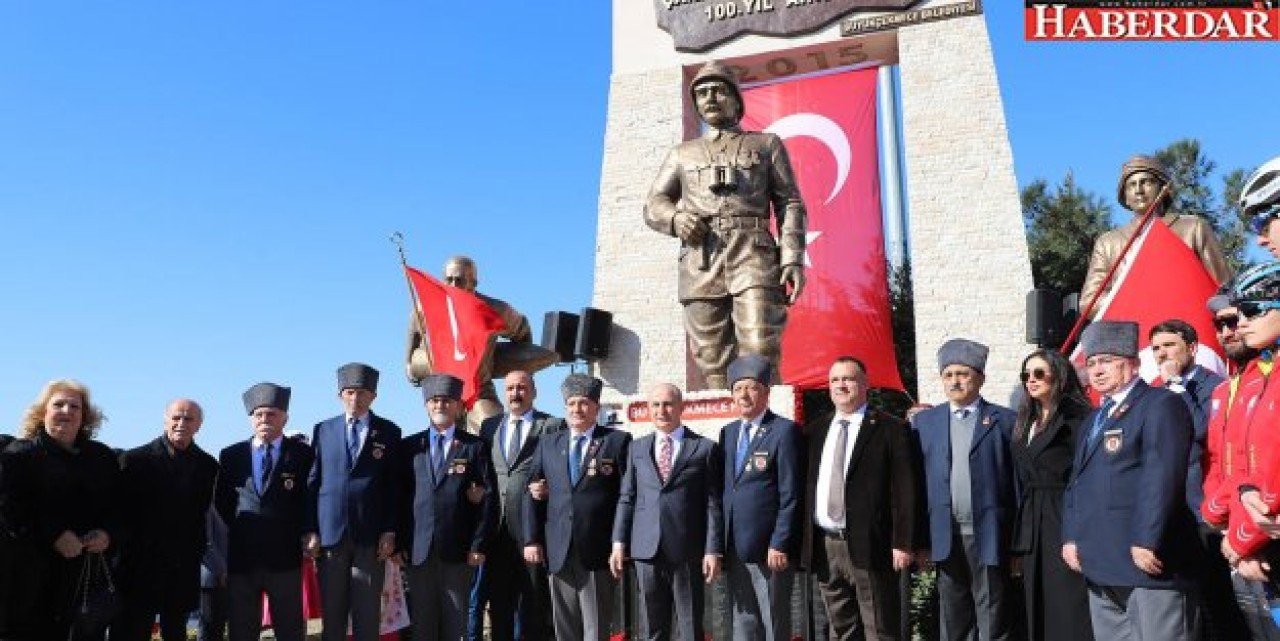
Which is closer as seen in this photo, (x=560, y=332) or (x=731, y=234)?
(x=731, y=234)

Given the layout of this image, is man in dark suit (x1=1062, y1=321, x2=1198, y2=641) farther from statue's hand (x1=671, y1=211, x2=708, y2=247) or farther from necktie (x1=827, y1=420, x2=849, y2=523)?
statue's hand (x1=671, y1=211, x2=708, y2=247)

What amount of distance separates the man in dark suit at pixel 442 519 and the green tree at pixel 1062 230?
17.2 metres

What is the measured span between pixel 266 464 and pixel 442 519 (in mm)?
886

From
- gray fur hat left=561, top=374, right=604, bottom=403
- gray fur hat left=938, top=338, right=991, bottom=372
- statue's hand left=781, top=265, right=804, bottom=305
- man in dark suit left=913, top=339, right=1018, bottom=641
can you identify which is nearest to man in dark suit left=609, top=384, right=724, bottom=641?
gray fur hat left=561, top=374, right=604, bottom=403

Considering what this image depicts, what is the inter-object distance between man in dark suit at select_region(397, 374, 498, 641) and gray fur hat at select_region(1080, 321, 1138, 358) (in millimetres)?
2795

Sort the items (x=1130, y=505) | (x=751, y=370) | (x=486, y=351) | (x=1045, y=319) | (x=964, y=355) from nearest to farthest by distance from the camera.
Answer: (x=1130, y=505), (x=964, y=355), (x=751, y=370), (x=486, y=351), (x=1045, y=319)

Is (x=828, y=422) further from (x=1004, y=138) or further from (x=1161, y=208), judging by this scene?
(x=1004, y=138)

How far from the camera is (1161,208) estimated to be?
271 inches

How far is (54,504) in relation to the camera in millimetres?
4598

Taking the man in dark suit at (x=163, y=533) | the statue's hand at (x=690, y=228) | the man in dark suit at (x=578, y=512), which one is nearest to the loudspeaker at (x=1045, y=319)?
the statue's hand at (x=690, y=228)

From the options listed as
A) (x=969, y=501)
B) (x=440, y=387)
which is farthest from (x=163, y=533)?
(x=969, y=501)

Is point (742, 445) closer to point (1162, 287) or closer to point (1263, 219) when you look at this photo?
point (1263, 219)

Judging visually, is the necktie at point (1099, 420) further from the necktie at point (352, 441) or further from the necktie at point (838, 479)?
the necktie at point (352, 441)

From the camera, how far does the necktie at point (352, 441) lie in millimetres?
5160
